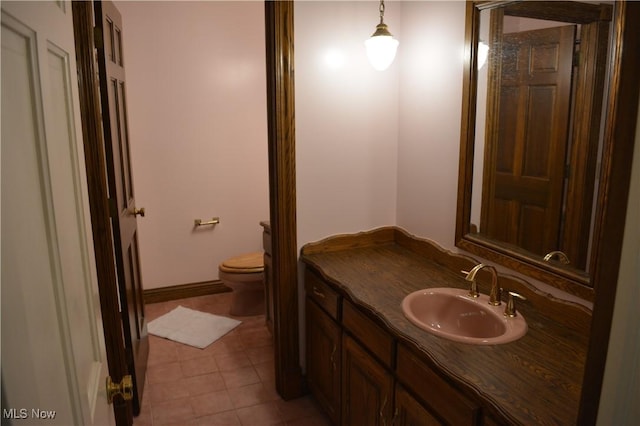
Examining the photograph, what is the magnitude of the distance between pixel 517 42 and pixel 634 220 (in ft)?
4.38

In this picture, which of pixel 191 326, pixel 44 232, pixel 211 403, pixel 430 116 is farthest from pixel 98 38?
pixel 191 326

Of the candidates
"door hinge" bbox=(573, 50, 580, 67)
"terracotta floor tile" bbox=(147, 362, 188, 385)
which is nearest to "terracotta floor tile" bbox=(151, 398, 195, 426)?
"terracotta floor tile" bbox=(147, 362, 188, 385)

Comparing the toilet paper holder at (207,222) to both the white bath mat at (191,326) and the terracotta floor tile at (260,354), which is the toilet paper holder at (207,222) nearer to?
the white bath mat at (191,326)

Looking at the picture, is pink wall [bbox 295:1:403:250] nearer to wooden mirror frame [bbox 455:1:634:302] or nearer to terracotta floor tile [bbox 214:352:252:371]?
wooden mirror frame [bbox 455:1:634:302]

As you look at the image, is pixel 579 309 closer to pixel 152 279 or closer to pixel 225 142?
pixel 225 142

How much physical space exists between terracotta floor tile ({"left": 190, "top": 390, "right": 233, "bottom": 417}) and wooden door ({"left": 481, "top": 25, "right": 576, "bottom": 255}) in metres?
1.61

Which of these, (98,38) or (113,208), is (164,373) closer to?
(113,208)

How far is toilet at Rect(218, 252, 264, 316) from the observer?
11.5 feet

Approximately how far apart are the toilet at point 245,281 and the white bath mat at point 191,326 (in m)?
0.14

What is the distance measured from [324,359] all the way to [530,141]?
1.34 meters

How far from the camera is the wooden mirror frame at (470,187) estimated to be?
57.1 inches

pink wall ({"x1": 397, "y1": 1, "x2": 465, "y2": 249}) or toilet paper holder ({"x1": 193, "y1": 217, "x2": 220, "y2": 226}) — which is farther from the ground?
pink wall ({"x1": 397, "y1": 1, "x2": 465, "y2": 249})

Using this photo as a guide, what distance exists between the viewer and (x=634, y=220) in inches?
26.7

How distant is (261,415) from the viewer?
246cm
